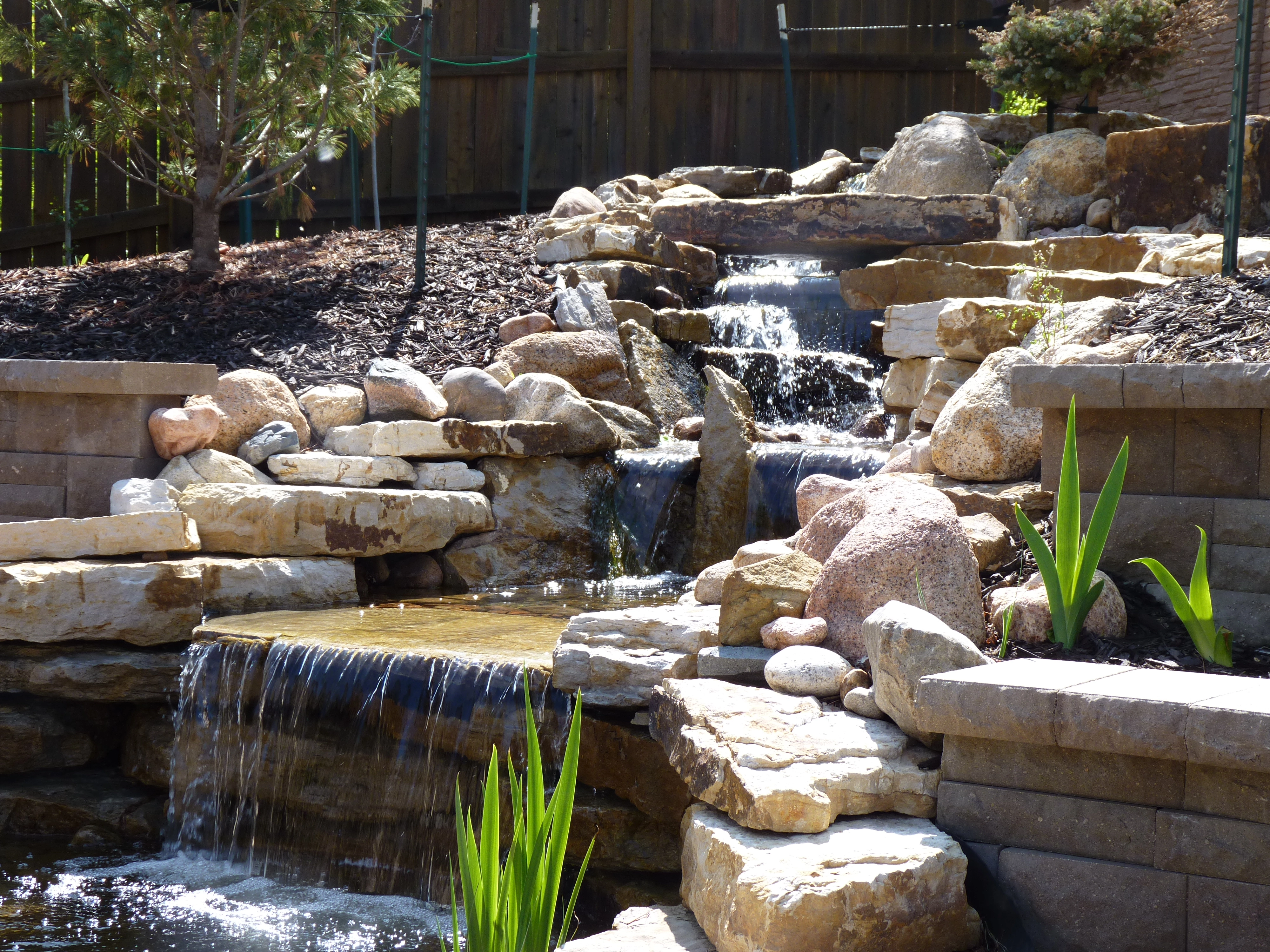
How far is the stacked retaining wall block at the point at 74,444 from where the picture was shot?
17.3ft

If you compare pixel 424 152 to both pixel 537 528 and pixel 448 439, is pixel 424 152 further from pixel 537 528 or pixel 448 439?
pixel 537 528

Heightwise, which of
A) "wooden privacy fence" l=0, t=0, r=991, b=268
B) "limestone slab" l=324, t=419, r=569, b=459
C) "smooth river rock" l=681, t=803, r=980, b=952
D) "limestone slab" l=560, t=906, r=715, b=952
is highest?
"wooden privacy fence" l=0, t=0, r=991, b=268

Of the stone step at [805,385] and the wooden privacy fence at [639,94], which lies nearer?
the stone step at [805,385]

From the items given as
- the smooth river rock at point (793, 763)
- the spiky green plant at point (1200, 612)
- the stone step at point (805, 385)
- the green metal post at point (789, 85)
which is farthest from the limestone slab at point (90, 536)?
the green metal post at point (789, 85)

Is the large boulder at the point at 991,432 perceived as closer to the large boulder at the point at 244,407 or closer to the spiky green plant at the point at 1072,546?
the spiky green plant at the point at 1072,546

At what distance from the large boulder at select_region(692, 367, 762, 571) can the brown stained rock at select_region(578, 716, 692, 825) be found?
217cm

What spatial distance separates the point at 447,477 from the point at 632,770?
2.58 metres

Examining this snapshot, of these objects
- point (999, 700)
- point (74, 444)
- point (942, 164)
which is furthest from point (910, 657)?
point (942, 164)

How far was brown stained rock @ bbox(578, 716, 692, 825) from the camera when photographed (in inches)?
136

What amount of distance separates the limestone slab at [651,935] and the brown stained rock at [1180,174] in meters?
5.84

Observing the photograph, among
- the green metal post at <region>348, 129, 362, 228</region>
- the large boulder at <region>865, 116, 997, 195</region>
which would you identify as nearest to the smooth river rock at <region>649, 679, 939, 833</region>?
the large boulder at <region>865, 116, 997, 195</region>

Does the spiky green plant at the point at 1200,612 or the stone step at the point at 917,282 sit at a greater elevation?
the stone step at the point at 917,282

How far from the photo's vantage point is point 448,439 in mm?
5758

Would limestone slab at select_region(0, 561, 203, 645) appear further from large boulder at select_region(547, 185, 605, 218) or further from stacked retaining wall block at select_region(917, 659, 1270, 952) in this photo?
large boulder at select_region(547, 185, 605, 218)
